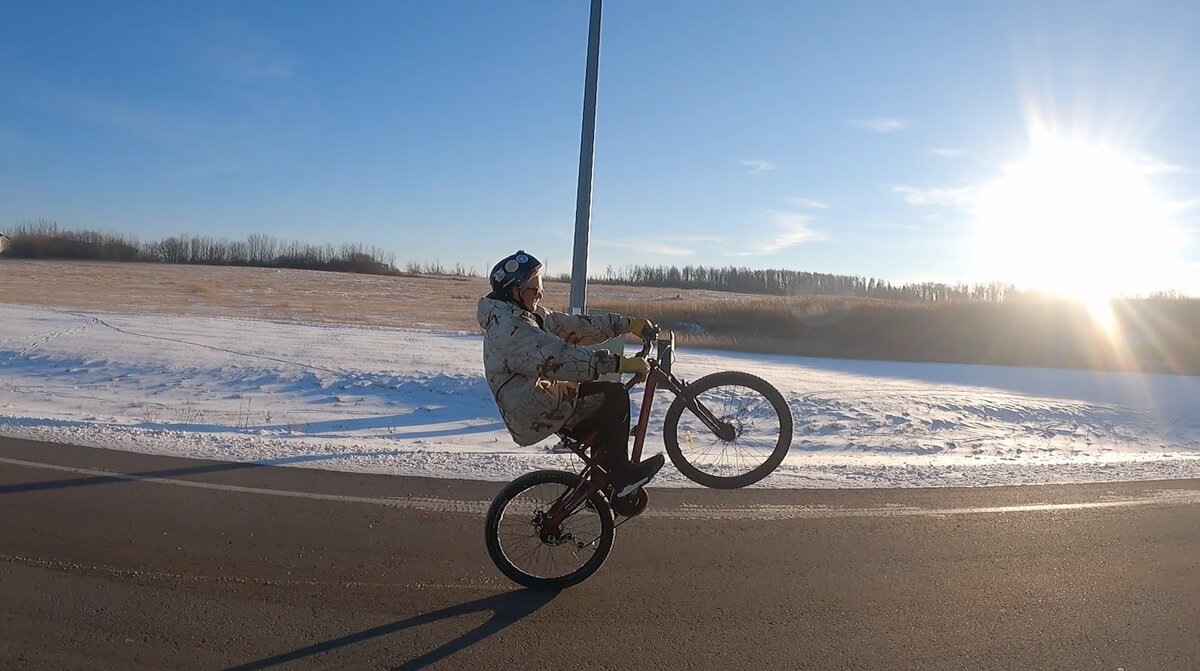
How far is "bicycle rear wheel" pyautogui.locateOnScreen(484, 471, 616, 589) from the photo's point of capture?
5.43 metres

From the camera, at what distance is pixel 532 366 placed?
500 cm

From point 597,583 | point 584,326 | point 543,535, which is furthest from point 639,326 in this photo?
point 597,583

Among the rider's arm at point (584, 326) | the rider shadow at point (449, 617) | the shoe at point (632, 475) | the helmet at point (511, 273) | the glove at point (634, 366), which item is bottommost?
the rider shadow at point (449, 617)

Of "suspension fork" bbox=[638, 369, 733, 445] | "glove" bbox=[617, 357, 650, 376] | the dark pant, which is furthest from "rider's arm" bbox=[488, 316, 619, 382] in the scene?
"suspension fork" bbox=[638, 369, 733, 445]

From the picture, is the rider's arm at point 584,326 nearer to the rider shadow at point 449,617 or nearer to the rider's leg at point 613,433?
the rider's leg at point 613,433

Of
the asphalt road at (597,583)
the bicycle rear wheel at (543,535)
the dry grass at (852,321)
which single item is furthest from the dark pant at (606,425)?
the dry grass at (852,321)

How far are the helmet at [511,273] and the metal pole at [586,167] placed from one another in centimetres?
654

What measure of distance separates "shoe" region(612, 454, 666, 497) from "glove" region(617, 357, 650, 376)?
54 centimetres

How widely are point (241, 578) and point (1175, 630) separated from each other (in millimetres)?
5331

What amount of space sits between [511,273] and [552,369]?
0.61 metres

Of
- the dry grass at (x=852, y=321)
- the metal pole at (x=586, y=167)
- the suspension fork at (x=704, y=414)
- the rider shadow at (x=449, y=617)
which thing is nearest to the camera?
the rider shadow at (x=449, y=617)

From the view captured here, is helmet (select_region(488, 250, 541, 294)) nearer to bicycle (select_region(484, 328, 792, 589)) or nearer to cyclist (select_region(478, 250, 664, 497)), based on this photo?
cyclist (select_region(478, 250, 664, 497))

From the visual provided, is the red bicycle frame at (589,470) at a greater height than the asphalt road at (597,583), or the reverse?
the red bicycle frame at (589,470)

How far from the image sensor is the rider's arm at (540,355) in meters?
4.98
